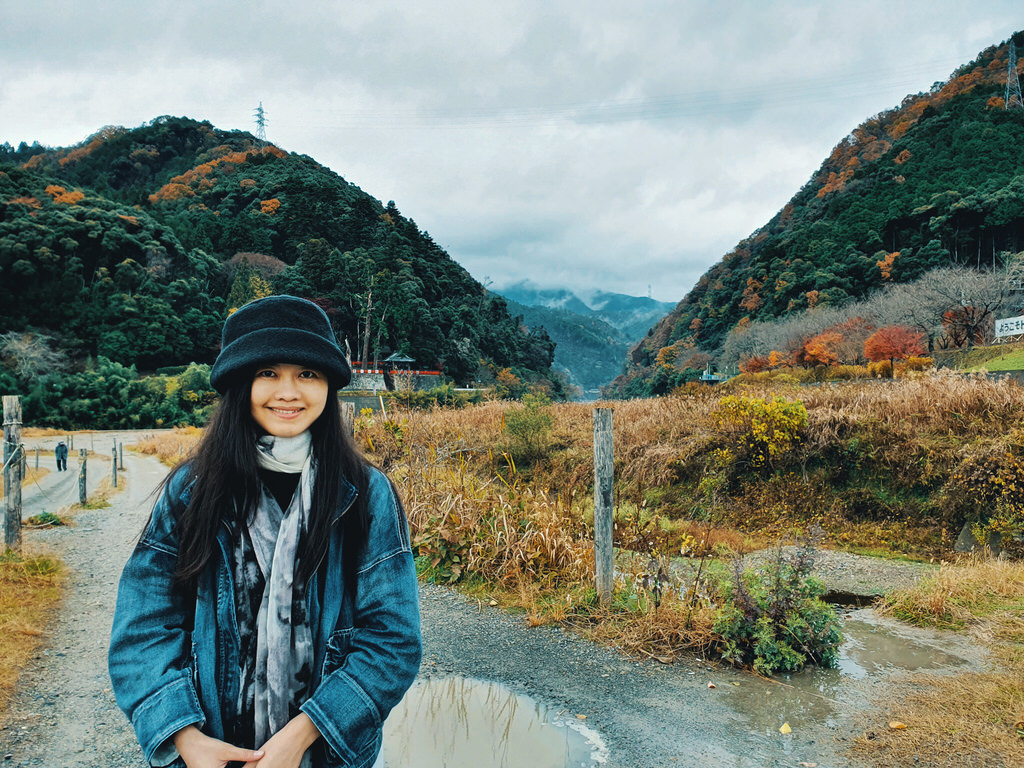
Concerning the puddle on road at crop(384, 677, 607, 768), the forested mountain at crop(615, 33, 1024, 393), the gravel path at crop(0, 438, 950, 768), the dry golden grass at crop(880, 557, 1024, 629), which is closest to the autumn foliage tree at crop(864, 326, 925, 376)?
the forested mountain at crop(615, 33, 1024, 393)

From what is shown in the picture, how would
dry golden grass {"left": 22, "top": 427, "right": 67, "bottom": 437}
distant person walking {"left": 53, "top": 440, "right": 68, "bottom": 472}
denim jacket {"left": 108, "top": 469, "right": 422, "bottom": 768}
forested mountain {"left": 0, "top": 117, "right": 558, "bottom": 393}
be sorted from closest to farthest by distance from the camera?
denim jacket {"left": 108, "top": 469, "right": 422, "bottom": 768}, distant person walking {"left": 53, "top": 440, "right": 68, "bottom": 472}, dry golden grass {"left": 22, "top": 427, "right": 67, "bottom": 437}, forested mountain {"left": 0, "top": 117, "right": 558, "bottom": 393}

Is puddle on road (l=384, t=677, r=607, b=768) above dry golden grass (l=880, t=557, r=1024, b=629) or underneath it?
underneath

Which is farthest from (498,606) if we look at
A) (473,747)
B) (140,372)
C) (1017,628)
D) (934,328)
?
(140,372)

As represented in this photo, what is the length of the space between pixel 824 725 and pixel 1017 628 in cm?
230

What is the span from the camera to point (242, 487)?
1.37 m

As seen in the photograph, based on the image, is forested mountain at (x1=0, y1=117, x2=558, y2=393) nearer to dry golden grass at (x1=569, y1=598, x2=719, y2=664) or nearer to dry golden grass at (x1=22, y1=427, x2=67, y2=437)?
dry golden grass at (x1=22, y1=427, x2=67, y2=437)

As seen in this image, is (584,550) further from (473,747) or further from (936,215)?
(936,215)

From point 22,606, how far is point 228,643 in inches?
214

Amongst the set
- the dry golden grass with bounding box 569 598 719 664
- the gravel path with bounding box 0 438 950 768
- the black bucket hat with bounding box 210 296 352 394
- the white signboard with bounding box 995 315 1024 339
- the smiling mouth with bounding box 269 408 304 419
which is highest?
the white signboard with bounding box 995 315 1024 339

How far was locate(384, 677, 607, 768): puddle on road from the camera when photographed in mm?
3170

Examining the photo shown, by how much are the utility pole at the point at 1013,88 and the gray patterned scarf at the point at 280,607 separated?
69095mm

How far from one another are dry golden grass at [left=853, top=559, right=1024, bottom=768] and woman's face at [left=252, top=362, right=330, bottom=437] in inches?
132

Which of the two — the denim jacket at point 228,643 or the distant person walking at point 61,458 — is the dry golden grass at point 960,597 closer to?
the denim jacket at point 228,643

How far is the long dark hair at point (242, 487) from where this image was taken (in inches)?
50.9
